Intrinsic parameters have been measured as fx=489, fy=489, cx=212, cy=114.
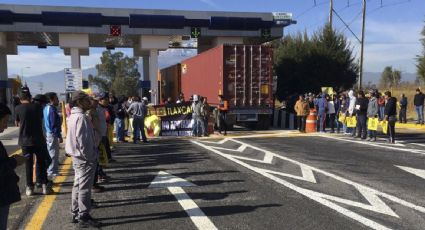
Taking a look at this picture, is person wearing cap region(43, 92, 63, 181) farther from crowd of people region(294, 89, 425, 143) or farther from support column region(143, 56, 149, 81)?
support column region(143, 56, 149, 81)

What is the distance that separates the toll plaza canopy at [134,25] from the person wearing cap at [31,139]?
84.0 ft

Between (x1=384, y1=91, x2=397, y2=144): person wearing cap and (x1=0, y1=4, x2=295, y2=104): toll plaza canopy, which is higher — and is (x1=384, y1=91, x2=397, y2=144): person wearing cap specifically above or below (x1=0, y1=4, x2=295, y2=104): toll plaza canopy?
below

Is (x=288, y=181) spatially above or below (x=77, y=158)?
below

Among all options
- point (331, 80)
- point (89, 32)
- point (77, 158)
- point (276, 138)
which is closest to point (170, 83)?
point (89, 32)

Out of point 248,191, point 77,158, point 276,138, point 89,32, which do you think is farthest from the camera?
point 89,32

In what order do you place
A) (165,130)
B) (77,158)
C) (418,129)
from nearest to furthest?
(77,158), (165,130), (418,129)

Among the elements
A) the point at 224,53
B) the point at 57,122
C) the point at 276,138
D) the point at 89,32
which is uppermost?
the point at 89,32

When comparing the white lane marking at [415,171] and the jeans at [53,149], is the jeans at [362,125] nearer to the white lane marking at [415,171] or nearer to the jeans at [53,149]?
the white lane marking at [415,171]

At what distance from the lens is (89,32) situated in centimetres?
3334

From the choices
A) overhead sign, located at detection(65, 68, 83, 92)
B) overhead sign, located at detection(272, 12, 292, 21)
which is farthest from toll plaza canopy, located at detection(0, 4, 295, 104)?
overhead sign, located at detection(65, 68, 83, 92)

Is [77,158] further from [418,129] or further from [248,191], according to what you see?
[418,129]

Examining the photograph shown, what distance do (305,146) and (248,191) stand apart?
7.41 meters

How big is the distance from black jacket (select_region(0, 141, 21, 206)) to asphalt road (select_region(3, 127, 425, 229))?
6.42ft

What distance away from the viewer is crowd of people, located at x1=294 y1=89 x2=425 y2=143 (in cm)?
1639
